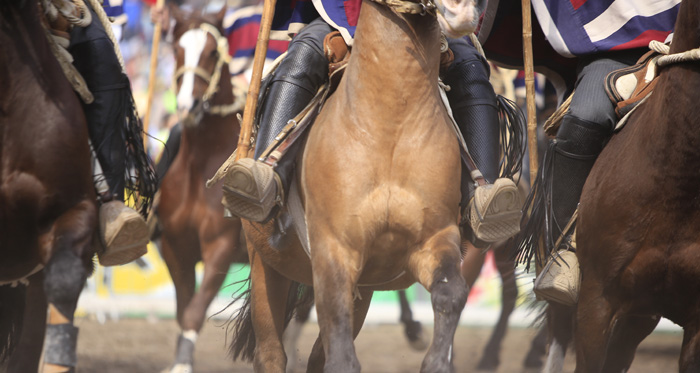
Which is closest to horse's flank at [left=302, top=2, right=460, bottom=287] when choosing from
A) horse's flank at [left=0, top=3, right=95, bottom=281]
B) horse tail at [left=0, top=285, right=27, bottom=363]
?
horse's flank at [left=0, top=3, right=95, bottom=281]

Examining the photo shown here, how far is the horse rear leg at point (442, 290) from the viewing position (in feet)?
13.5

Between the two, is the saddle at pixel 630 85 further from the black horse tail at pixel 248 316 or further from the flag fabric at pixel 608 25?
the black horse tail at pixel 248 316

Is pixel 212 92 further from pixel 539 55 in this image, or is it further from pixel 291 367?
pixel 539 55

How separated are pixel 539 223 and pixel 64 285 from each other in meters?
2.57

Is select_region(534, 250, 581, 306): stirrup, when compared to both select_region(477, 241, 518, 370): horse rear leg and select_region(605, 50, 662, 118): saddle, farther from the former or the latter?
select_region(477, 241, 518, 370): horse rear leg

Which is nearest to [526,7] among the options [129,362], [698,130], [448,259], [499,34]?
[499,34]

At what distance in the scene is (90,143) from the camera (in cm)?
506

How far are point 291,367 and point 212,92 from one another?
92.8 inches

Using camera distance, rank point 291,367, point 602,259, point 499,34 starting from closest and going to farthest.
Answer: point 602,259 → point 499,34 → point 291,367

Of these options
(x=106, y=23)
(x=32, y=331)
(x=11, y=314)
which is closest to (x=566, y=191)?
(x=106, y=23)

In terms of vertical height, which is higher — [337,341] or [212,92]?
[337,341]

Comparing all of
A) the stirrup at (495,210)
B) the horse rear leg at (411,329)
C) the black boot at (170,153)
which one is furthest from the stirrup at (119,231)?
the horse rear leg at (411,329)

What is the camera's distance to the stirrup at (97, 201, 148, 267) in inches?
190

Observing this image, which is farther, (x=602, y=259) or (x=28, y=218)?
(x=602, y=259)
